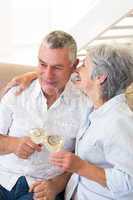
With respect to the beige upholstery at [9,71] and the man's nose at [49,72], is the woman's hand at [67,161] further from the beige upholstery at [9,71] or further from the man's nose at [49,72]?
the beige upholstery at [9,71]

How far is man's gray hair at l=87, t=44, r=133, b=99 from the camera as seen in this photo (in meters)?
1.69

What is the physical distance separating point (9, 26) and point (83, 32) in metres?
1.47

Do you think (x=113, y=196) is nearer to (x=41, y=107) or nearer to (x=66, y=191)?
(x=66, y=191)

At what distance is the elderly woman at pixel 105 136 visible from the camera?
1607 millimetres

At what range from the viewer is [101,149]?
1709mm

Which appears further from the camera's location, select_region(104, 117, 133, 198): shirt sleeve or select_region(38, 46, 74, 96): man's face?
select_region(38, 46, 74, 96): man's face

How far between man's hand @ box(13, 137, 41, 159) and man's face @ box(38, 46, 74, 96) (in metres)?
0.28

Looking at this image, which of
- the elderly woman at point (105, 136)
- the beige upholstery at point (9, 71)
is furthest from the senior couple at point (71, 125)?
the beige upholstery at point (9, 71)

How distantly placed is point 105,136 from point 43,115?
43cm

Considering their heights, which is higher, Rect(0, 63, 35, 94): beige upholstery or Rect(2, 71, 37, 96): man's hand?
Rect(2, 71, 37, 96): man's hand

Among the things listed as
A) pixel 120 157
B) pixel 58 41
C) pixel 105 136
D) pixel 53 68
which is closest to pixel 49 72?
pixel 53 68

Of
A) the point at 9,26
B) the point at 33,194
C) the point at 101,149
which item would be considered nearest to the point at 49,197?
the point at 33,194

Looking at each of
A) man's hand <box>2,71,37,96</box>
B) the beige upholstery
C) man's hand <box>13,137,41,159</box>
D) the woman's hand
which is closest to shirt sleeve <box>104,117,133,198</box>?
the woman's hand

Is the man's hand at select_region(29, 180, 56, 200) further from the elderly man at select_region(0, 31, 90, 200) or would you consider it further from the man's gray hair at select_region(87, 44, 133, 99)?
the man's gray hair at select_region(87, 44, 133, 99)
